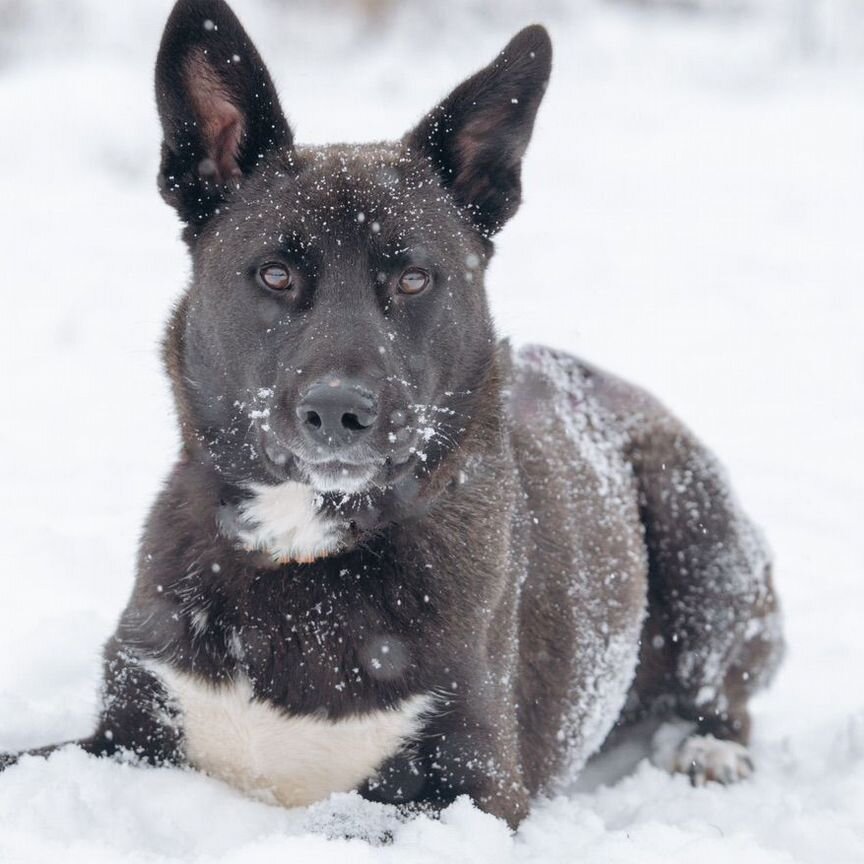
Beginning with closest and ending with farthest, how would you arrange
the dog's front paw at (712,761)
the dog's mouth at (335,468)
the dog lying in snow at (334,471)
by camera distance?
the dog's mouth at (335,468)
the dog lying in snow at (334,471)
the dog's front paw at (712,761)

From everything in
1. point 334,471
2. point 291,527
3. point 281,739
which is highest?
point 334,471

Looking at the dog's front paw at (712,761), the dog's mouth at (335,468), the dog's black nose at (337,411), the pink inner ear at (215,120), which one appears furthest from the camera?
the dog's front paw at (712,761)

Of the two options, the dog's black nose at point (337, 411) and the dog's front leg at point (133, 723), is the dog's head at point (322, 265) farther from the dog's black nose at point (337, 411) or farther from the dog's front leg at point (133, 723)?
the dog's front leg at point (133, 723)

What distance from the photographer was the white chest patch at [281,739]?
3.00m

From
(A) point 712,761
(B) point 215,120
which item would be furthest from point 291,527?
(A) point 712,761

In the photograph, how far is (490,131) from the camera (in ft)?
11.0

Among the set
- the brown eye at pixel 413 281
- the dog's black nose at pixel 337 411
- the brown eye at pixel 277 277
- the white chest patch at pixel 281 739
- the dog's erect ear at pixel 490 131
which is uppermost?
the dog's erect ear at pixel 490 131

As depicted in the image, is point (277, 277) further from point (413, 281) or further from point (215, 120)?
point (215, 120)

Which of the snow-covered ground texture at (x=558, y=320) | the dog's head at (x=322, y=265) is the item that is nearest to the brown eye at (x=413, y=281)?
the dog's head at (x=322, y=265)

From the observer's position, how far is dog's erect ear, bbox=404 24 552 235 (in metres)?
3.18

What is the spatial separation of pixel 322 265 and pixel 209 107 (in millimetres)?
581

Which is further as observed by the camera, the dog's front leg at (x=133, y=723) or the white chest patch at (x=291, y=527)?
the dog's front leg at (x=133, y=723)

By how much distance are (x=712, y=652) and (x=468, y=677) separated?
1516 millimetres

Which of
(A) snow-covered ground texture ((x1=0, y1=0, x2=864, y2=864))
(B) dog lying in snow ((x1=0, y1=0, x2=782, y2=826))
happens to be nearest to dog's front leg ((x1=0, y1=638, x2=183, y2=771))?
(B) dog lying in snow ((x1=0, y1=0, x2=782, y2=826))
